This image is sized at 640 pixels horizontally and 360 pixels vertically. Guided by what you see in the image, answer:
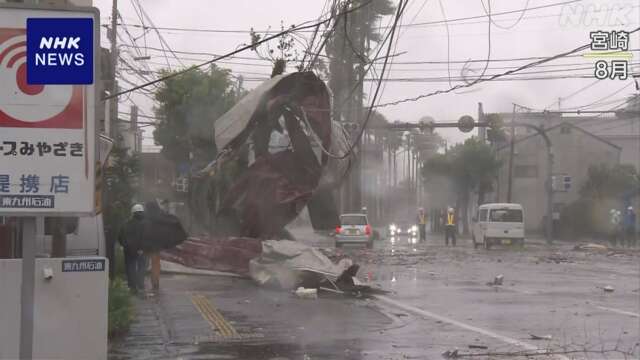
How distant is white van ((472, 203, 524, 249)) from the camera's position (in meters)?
41.5

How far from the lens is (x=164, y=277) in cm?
2100

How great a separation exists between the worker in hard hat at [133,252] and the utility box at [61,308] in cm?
897

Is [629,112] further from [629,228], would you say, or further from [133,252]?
[133,252]

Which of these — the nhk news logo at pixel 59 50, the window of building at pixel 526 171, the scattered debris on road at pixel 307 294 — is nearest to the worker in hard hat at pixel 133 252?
the scattered debris on road at pixel 307 294

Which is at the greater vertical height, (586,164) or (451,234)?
(586,164)

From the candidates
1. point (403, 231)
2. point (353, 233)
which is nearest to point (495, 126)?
point (353, 233)

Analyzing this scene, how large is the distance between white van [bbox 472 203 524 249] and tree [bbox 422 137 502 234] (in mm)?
24219

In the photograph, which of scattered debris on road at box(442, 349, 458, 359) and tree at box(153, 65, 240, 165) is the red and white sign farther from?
tree at box(153, 65, 240, 165)

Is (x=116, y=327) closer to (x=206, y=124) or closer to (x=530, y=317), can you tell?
(x=530, y=317)

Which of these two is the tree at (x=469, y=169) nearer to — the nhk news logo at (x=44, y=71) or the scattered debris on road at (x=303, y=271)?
the scattered debris on road at (x=303, y=271)

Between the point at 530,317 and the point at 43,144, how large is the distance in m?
10.1

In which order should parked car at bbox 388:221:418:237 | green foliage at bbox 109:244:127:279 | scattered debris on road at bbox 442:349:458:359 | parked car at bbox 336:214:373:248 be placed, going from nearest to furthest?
1. scattered debris on road at bbox 442:349:458:359
2. green foliage at bbox 109:244:127:279
3. parked car at bbox 336:214:373:248
4. parked car at bbox 388:221:418:237

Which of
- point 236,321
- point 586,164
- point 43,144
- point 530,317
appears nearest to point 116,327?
point 236,321

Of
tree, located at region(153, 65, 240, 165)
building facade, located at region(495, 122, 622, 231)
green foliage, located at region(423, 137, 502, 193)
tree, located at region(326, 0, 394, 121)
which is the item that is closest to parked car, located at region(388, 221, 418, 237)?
green foliage, located at region(423, 137, 502, 193)
